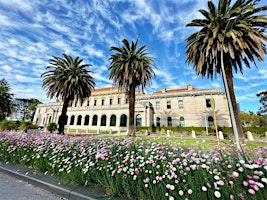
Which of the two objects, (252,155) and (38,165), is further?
(38,165)

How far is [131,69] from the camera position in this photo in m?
17.0

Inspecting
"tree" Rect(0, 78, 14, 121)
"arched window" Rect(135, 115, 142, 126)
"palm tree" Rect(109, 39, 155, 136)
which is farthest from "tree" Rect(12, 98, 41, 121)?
"palm tree" Rect(109, 39, 155, 136)

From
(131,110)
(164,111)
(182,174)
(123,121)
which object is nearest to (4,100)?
(123,121)

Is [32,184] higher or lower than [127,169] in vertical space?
lower

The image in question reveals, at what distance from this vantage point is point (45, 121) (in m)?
50.7

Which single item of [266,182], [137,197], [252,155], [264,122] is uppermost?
[264,122]

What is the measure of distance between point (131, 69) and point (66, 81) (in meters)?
8.18

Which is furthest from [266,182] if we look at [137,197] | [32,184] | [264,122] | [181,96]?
[264,122]

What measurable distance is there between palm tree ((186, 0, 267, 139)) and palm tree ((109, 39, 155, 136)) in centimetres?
556

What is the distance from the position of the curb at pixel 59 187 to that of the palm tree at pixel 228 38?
549 inches

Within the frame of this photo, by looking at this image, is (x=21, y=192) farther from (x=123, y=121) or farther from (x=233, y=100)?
(x=123, y=121)

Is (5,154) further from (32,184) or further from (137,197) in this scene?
(137,197)

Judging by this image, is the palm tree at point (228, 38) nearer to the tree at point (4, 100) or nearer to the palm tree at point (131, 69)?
the palm tree at point (131, 69)

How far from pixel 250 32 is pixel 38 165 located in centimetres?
1770
